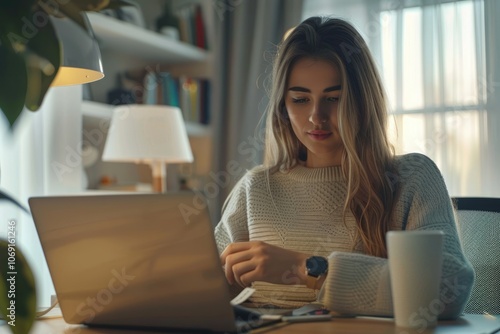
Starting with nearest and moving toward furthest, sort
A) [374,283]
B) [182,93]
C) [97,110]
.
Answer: [374,283] → [97,110] → [182,93]

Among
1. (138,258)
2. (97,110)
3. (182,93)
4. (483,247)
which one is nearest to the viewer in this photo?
(138,258)

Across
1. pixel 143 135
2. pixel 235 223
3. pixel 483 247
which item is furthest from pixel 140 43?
pixel 483 247

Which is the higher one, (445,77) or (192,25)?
(192,25)

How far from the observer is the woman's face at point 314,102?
149 centimetres

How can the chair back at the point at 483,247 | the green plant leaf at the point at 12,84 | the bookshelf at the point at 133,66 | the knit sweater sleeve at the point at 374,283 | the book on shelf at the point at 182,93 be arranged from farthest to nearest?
1. the book on shelf at the point at 182,93
2. the bookshelf at the point at 133,66
3. the chair back at the point at 483,247
4. the knit sweater sleeve at the point at 374,283
5. the green plant leaf at the point at 12,84

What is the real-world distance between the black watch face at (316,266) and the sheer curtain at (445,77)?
1.69 metres

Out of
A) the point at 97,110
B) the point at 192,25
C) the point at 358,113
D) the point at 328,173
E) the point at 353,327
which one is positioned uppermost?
the point at 192,25

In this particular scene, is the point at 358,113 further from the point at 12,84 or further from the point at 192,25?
the point at 192,25

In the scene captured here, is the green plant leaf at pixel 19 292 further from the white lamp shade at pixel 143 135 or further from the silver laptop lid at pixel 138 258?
the white lamp shade at pixel 143 135

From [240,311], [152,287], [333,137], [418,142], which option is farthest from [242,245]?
[418,142]

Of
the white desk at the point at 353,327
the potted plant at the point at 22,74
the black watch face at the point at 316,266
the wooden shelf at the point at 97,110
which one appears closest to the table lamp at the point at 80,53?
the white desk at the point at 353,327

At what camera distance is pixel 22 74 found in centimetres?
36

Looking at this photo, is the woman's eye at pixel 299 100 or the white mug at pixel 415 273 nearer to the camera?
the white mug at pixel 415 273

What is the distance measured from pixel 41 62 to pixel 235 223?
125 cm
